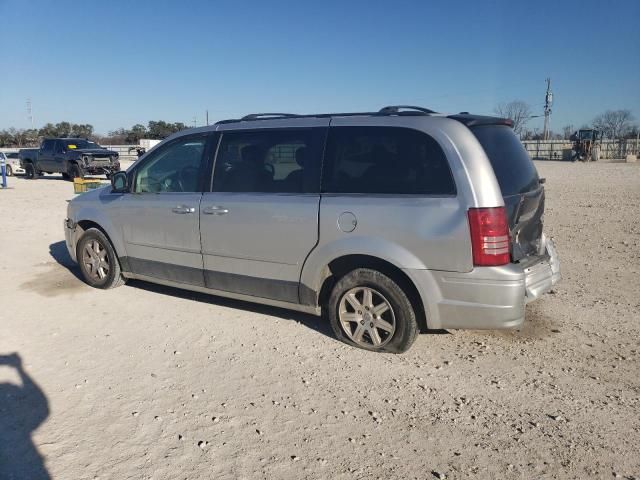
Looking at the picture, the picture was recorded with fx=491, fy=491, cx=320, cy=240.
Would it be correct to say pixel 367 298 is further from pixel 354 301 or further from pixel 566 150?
pixel 566 150

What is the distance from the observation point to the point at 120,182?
546 cm

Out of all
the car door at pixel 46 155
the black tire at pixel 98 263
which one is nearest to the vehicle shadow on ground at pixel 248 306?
the black tire at pixel 98 263

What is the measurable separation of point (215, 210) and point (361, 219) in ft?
4.97

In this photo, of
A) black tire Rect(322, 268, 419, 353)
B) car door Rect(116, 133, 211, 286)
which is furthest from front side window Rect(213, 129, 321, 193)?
black tire Rect(322, 268, 419, 353)

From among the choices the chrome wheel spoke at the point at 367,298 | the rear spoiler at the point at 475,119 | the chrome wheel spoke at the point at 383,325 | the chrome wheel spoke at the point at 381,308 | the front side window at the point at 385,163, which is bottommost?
the chrome wheel spoke at the point at 383,325

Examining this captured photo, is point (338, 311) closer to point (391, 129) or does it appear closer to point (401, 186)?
point (401, 186)

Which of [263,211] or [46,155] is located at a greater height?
[46,155]

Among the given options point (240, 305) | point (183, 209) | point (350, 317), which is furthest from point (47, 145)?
point (350, 317)

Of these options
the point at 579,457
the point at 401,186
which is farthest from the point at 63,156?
the point at 579,457

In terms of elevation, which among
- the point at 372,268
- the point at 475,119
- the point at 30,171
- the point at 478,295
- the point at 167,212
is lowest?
the point at 478,295

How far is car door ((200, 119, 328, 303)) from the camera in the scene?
13.7 feet

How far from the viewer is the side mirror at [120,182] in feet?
17.8

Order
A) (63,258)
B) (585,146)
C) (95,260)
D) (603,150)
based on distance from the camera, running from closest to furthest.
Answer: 1. (95,260)
2. (63,258)
3. (585,146)
4. (603,150)

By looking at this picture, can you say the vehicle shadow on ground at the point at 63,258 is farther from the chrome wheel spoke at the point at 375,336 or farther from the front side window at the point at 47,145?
the front side window at the point at 47,145
